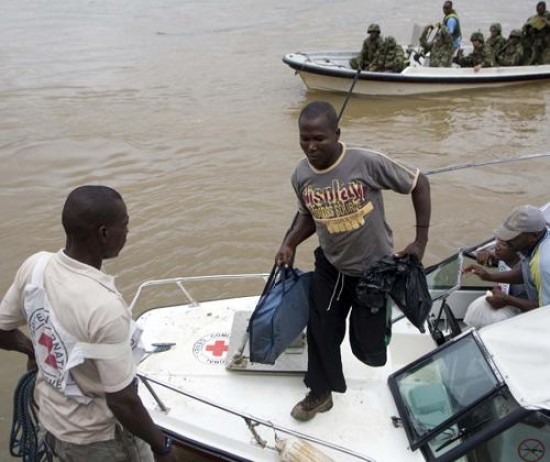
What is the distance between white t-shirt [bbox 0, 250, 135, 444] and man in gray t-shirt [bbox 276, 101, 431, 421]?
120 centimetres

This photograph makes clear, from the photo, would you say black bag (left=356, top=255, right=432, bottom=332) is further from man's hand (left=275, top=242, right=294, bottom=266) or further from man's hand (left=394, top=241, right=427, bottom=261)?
man's hand (left=275, top=242, right=294, bottom=266)

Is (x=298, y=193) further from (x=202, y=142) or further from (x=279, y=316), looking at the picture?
(x=202, y=142)

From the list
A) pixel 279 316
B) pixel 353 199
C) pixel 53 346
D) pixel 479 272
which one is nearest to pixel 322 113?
pixel 353 199

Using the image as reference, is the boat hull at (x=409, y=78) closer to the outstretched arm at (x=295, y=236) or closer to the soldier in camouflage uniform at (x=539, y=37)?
the soldier in camouflage uniform at (x=539, y=37)

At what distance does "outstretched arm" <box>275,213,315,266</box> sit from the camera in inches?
126

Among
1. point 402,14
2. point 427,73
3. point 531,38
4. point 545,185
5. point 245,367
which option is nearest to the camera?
point 245,367

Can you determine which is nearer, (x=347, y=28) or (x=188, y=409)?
(x=188, y=409)

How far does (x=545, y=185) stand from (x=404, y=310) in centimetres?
637

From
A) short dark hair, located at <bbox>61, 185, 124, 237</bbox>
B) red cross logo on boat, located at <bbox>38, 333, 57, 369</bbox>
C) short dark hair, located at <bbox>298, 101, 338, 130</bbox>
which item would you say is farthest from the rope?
short dark hair, located at <bbox>298, 101, 338, 130</bbox>

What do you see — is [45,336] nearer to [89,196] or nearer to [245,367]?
[89,196]

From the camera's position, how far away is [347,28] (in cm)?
1977

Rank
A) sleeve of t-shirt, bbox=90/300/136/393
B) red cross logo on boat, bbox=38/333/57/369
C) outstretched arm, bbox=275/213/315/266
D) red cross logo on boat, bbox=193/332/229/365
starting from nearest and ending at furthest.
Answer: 1. sleeve of t-shirt, bbox=90/300/136/393
2. red cross logo on boat, bbox=38/333/57/369
3. outstretched arm, bbox=275/213/315/266
4. red cross logo on boat, bbox=193/332/229/365

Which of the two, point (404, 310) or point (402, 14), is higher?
point (402, 14)

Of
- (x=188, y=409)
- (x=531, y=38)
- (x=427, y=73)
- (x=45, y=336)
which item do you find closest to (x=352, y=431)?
(x=188, y=409)
